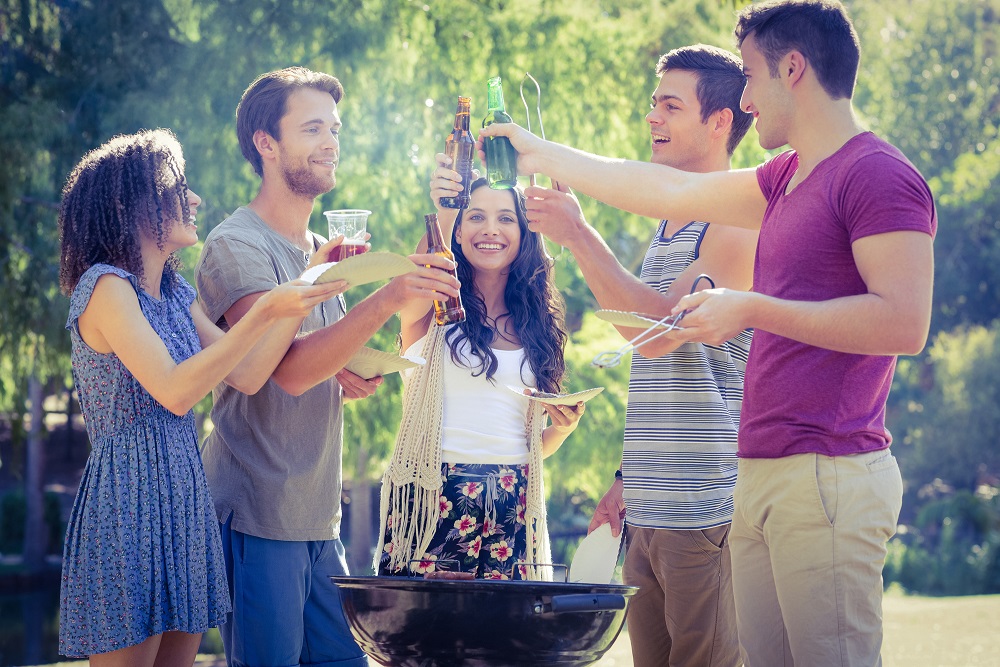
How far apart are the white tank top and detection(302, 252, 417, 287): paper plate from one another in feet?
2.30

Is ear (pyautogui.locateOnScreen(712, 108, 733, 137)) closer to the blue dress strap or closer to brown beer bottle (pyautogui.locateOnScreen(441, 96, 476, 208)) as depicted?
brown beer bottle (pyautogui.locateOnScreen(441, 96, 476, 208))

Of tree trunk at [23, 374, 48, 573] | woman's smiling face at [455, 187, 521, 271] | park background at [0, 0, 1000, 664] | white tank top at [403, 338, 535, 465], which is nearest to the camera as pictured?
white tank top at [403, 338, 535, 465]

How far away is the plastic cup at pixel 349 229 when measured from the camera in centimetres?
286

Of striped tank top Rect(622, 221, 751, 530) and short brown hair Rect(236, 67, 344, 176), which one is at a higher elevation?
short brown hair Rect(236, 67, 344, 176)

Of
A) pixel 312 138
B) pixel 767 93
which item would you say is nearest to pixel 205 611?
pixel 312 138

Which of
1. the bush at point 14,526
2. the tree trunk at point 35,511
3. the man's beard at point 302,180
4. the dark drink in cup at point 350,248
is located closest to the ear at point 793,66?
the dark drink in cup at point 350,248

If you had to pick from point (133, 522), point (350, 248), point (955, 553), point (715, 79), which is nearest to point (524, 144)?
point (350, 248)

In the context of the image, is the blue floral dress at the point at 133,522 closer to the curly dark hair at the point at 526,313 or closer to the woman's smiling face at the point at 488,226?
the curly dark hair at the point at 526,313

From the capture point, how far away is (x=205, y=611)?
2.69 metres

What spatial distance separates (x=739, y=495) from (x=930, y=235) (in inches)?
29.2

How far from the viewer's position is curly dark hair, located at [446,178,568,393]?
3.25 metres

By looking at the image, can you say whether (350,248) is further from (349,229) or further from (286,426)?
(286,426)

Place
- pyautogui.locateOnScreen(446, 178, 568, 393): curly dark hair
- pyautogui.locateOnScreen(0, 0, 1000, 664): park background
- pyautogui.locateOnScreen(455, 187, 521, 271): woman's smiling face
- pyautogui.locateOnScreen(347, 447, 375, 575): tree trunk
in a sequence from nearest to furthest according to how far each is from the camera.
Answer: pyautogui.locateOnScreen(446, 178, 568, 393): curly dark hair < pyautogui.locateOnScreen(455, 187, 521, 271): woman's smiling face < pyautogui.locateOnScreen(0, 0, 1000, 664): park background < pyautogui.locateOnScreen(347, 447, 375, 575): tree trunk

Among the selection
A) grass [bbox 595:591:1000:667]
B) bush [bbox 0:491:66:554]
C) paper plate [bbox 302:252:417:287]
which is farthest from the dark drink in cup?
bush [bbox 0:491:66:554]
